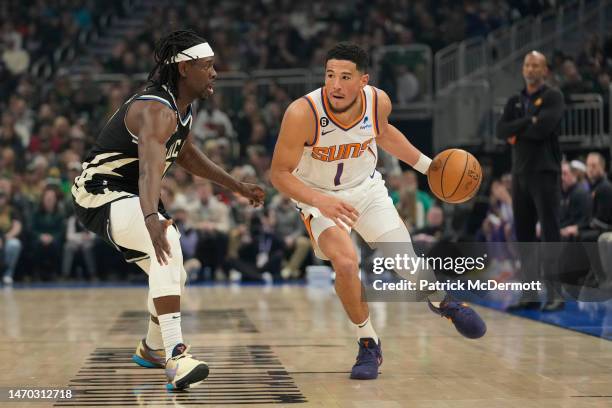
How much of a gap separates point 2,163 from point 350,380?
11.3 meters

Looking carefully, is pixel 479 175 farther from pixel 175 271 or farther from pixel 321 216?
pixel 175 271

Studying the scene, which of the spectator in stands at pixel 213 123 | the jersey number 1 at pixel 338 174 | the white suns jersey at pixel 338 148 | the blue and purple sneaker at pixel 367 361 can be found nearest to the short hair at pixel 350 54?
the white suns jersey at pixel 338 148

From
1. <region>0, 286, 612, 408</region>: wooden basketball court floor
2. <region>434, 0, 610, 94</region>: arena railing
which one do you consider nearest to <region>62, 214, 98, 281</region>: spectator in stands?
<region>0, 286, 612, 408</region>: wooden basketball court floor

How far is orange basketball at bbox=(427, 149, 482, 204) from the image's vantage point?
6.12 metres

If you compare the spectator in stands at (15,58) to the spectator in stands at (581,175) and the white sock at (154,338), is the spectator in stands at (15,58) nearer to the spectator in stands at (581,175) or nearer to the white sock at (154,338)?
the spectator in stands at (581,175)

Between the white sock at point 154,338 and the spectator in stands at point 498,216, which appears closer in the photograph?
the white sock at point 154,338

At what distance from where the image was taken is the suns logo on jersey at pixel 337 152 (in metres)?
5.84

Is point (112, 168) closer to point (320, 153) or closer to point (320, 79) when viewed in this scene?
point (320, 153)

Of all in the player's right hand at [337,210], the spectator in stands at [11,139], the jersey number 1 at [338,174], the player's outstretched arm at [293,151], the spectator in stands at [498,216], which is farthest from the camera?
the spectator in stands at [11,139]

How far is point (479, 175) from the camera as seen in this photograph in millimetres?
6191

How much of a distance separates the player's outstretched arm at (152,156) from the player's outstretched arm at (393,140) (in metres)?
1.35

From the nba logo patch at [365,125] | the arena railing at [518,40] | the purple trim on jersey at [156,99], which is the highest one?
the arena railing at [518,40]

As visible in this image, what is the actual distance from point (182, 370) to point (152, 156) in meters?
1.04

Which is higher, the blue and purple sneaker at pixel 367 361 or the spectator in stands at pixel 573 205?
the spectator in stands at pixel 573 205
